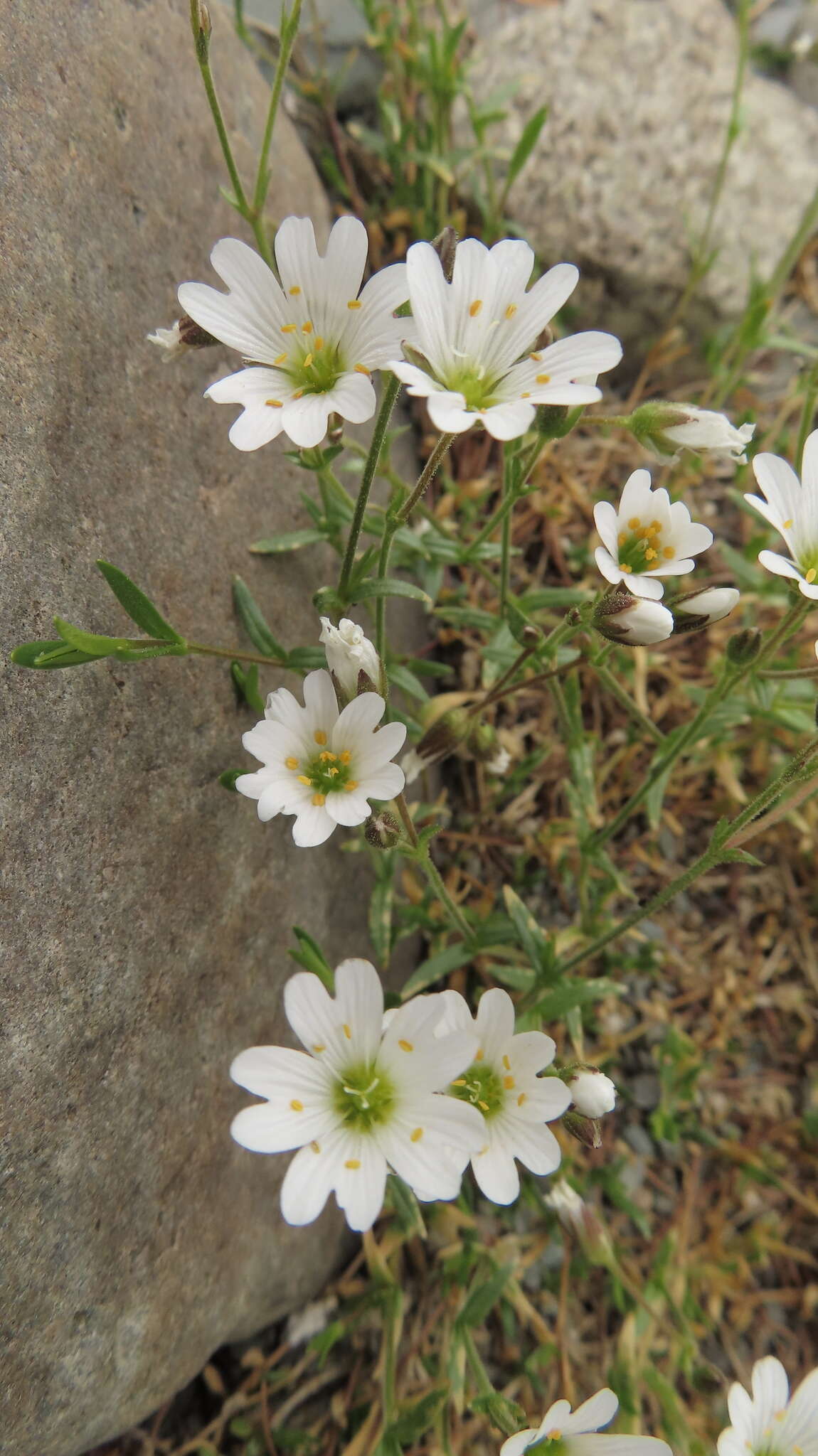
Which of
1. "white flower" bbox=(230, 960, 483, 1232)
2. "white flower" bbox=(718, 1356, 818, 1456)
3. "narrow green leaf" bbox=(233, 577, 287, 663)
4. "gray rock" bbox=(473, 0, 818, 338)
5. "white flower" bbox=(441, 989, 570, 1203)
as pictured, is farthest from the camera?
"gray rock" bbox=(473, 0, 818, 338)

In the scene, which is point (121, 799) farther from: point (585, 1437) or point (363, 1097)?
point (585, 1437)

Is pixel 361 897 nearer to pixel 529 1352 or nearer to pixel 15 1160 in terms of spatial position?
pixel 15 1160

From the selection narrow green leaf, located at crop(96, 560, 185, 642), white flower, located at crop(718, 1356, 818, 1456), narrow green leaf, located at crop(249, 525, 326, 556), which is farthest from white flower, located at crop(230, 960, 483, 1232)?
narrow green leaf, located at crop(249, 525, 326, 556)

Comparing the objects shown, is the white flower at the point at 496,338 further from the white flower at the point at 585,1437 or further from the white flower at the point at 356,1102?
the white flower at the point at 585,1437

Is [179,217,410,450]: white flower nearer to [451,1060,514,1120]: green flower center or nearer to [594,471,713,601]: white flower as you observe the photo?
[594,471,713,601]: white flower

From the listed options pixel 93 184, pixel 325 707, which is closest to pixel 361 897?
pixel 325 707
